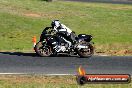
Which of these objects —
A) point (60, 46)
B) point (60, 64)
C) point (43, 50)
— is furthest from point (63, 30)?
point (60, 64)

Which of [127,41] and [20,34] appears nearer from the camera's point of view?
[127,41]

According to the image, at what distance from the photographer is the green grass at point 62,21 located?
90.2ft

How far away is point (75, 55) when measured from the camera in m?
21.4

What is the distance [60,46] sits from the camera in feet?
68.5

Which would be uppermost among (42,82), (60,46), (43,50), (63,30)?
(63,30)

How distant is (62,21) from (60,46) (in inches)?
627

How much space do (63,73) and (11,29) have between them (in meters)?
16.3

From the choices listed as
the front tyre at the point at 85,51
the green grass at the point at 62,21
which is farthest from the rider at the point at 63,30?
the green grass at the point at 62,21

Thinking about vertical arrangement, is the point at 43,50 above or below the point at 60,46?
below

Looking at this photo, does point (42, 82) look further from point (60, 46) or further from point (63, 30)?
point (63, 30)

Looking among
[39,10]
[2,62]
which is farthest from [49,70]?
[39,10]

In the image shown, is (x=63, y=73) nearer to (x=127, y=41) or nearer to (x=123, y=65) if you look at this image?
(x=123, y=65)

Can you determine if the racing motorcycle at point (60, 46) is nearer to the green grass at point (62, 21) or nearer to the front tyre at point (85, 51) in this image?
the front tyre at point (85, 51)

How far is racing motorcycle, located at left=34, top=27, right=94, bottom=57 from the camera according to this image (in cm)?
2067
